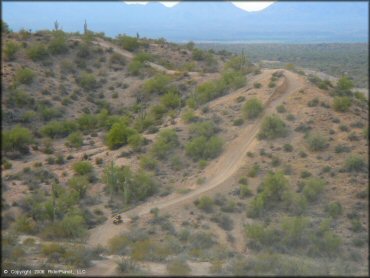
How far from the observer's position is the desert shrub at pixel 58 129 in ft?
119

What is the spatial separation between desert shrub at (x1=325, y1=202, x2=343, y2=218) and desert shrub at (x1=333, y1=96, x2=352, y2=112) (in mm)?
8275

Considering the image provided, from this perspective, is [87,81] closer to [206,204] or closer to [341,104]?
[341,104]

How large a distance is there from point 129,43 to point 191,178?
29.6 m

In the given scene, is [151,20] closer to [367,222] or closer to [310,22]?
[310,22]

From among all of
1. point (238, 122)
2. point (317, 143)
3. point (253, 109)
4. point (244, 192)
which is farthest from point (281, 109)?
point (244, 192)

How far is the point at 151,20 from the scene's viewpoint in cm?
14925

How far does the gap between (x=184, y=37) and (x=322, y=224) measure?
110m

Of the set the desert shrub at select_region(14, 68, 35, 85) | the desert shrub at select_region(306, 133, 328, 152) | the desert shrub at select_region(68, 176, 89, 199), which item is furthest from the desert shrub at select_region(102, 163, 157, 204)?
the desert shrub at select_region(14, 68, 35, 85)

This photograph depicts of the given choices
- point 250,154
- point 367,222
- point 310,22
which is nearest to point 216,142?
point 250,154

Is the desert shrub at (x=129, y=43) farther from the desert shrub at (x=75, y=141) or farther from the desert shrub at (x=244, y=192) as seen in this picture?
the desert shrub at (x=244, y=192)

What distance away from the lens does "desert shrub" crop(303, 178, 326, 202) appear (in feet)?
74.0

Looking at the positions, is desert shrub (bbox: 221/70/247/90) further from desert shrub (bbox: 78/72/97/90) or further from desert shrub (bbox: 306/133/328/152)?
desert shrub (bbox: 78/72/97/90)

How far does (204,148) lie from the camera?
92.5 ft

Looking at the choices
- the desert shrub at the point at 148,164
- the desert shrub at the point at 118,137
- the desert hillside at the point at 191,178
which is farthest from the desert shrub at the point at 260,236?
the desert shrub at the point at 118,137
